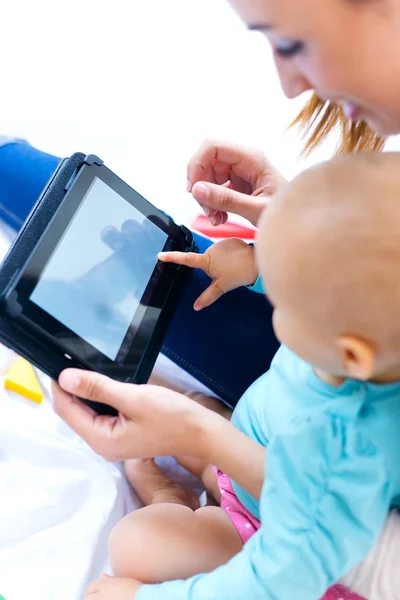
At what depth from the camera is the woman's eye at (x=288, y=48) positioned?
443 mm

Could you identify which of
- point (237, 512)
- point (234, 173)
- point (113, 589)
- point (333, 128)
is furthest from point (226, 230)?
point (113, 589)

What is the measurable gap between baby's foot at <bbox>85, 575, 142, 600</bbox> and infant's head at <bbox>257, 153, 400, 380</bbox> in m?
0.33

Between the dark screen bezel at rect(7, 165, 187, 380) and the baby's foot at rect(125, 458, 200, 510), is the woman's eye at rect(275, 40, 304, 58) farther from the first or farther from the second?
the baby's foot at rect(125, 458, 200, 510)

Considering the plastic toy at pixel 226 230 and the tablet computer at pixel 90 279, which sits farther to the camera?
the plastic toy at pixel 226 230

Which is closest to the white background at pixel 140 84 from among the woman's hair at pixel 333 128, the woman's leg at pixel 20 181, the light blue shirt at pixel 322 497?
the woman's leg at pixel 20 181

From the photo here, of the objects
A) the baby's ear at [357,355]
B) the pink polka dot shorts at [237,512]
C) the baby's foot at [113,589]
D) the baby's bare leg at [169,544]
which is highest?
the baby's ear at [357,355]

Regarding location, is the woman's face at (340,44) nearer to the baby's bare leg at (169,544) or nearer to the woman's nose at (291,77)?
the woman's nose at (291,77)

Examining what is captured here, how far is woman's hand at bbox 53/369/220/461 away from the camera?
0.55m

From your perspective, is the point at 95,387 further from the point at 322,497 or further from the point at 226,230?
the point at 226,230

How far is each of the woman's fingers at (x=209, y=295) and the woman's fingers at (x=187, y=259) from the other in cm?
3

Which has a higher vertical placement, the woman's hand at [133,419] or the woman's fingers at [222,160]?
the woman's fingers at [222,160]

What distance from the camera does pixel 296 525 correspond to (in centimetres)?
47

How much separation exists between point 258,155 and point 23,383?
466 mm

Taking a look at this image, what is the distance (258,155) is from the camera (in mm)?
→ 803
